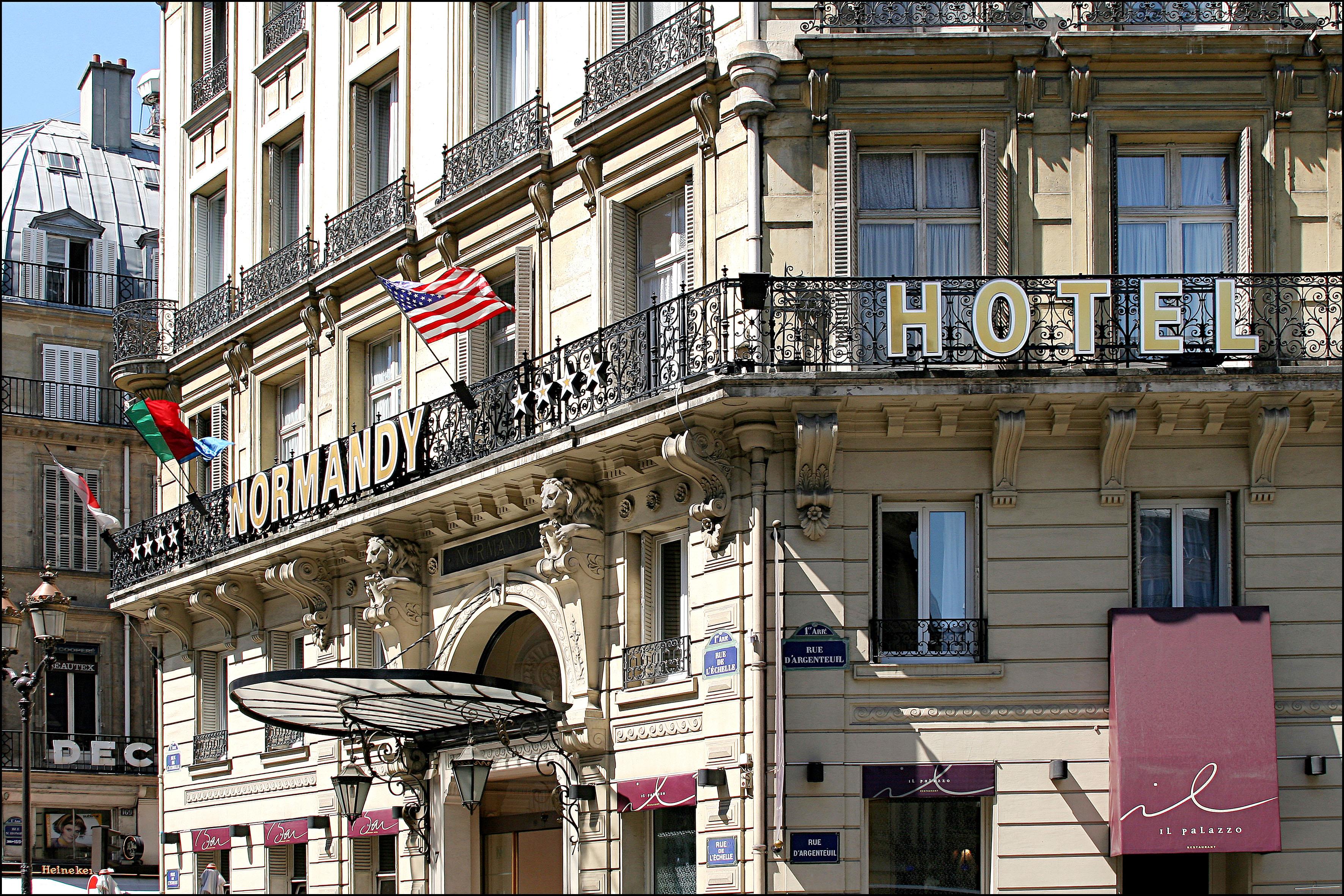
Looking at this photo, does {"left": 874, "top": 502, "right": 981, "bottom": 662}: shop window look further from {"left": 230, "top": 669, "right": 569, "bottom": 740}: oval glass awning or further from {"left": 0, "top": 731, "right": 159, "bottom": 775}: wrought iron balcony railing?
{"left": 0, "top": 731, "right": 159, "bottom": 775}: wrought iron balcony railing

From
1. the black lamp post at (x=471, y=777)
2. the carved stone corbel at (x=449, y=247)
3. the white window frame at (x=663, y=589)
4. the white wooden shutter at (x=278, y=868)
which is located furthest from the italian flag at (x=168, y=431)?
the white window frame at (x=663, y=589)

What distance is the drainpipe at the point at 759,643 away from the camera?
1805 centimetres

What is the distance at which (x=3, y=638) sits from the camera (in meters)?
25.5

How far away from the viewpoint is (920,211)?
64.4 feet

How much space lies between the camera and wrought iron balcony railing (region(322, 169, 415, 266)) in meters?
25.5

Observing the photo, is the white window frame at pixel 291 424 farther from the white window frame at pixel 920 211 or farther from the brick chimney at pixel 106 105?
the brick chimney at pixel 106 105

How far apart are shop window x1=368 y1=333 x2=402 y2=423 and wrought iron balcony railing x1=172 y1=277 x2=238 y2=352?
4.26 metres

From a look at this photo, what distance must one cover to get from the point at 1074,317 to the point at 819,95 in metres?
3.76

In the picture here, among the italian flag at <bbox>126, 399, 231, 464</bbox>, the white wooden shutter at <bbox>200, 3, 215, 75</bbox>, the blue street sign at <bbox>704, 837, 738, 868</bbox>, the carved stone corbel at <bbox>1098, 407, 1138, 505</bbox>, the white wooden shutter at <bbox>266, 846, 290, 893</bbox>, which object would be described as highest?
the white wooden shutter at <bbox>200, 3, 215, 75</bbox>

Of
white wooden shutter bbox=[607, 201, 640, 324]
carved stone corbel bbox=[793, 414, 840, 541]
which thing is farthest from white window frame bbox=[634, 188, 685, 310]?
carved stone corbel bbox=[793, 414, 840, 541]

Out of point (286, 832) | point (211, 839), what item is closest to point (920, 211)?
point (286, 832)

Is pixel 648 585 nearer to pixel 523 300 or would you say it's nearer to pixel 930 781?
pixel 930 781

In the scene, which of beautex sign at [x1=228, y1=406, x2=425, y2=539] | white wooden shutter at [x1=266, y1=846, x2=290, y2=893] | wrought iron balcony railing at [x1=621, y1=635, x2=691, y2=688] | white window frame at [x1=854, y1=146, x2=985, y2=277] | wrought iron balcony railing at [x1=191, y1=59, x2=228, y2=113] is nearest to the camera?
white window frame at [x1=854, y1=146, x2=985, y2=277]

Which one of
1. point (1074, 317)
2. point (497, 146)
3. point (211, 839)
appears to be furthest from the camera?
point (211, 839)
